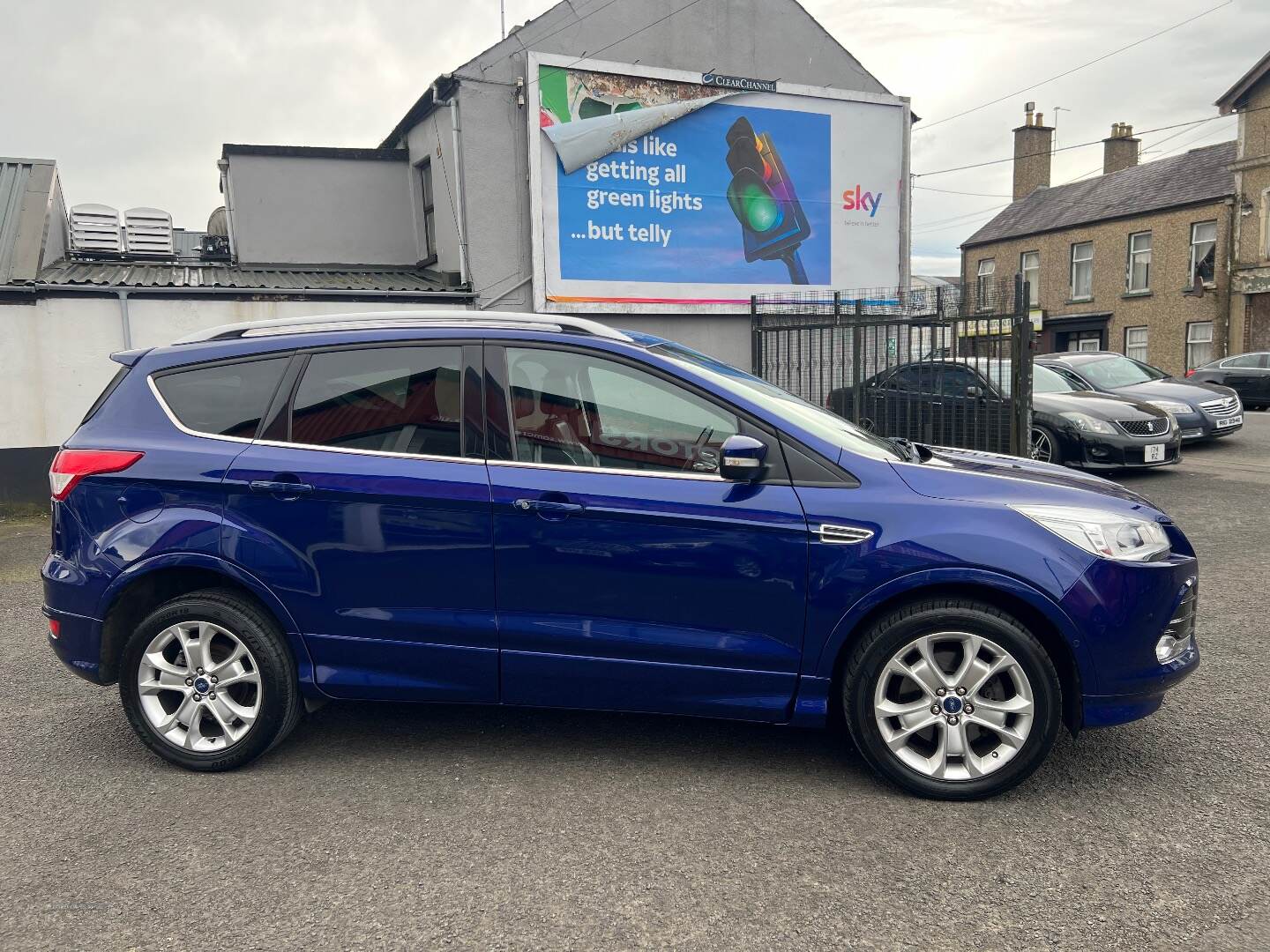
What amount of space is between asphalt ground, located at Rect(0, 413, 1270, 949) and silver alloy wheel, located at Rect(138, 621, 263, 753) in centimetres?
19

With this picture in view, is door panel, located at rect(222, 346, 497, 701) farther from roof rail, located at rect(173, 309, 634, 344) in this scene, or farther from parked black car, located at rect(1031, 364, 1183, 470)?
parked black car, located at rect(1031, 364, 1183, 470)

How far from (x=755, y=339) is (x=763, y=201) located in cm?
228

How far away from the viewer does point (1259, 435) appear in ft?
50.3

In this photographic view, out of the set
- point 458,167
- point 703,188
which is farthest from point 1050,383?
point 458,167

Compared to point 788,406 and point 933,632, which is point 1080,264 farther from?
point 933,632

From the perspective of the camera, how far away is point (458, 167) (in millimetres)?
12852

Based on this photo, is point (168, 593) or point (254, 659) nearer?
point (254, 659)

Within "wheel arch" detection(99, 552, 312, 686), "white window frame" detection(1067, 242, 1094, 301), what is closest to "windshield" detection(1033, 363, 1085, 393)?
"wheel arch" detection(99, 552, 312, 686)

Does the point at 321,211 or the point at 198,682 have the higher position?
the point at 321,211

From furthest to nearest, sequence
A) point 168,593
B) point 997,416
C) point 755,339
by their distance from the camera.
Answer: point 755,339 < point 997,416 < point 168,593

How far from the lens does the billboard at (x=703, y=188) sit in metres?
13.1

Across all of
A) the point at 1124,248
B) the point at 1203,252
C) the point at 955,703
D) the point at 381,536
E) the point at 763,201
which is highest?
the point at 1124,248

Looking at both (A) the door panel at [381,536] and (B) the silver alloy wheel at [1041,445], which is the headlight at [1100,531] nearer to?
(A) the door panel at [381,536]

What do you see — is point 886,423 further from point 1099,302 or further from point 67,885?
point 1099,302
